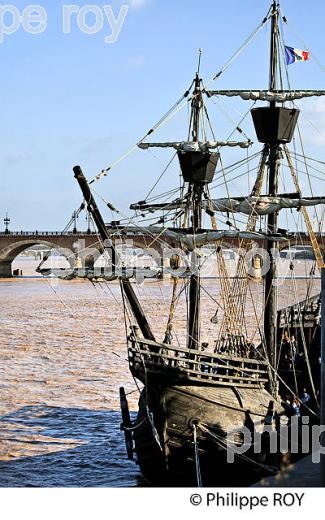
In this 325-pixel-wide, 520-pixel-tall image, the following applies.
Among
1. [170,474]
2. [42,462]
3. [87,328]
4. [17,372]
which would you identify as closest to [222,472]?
[170,474]

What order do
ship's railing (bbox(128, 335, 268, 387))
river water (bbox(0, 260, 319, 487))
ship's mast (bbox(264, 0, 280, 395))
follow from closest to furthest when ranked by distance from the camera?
ship's railing (bbox(128, 335, 268, 387)) → river water (bbox(0, 260, 319, 487)) → ship's mast (bbox(264, 0, 280, 395))

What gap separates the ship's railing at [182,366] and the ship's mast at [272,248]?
180 cm

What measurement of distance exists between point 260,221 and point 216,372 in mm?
6963

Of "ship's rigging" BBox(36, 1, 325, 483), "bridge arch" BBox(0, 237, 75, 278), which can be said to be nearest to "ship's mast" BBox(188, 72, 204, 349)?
"ship's rigging" BBox(36, 1, 325, 483)

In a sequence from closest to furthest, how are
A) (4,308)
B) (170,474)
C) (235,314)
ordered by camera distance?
1. (170,474)
2. (235,314)
3. (4,308)

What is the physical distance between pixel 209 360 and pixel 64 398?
10.2 m

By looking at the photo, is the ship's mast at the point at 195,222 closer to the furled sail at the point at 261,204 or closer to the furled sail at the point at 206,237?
the furled sail at the point at 206,237

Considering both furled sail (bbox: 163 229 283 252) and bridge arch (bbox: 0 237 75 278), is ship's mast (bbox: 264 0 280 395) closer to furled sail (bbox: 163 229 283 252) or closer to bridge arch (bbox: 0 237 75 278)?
furled sail (bbox: 163 229 283 252)

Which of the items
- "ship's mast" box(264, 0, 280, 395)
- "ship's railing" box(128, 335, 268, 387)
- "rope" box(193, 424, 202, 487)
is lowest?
"rope" box(193, 424, 202, 487)

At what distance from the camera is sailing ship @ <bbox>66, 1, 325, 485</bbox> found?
21.4 m

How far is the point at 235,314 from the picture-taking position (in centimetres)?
2731

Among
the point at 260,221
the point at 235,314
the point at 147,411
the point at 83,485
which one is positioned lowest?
the point at 83,485

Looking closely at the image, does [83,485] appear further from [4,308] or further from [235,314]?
[4,308]

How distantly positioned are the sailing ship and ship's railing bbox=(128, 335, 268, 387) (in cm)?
2
